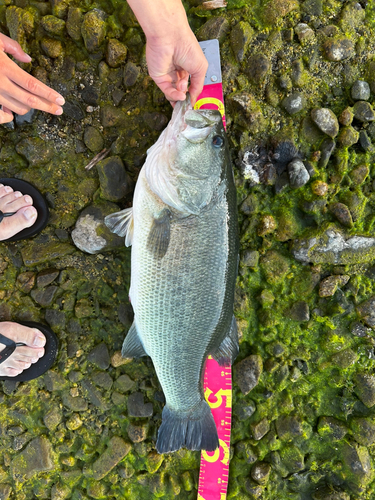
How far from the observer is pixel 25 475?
287 cm

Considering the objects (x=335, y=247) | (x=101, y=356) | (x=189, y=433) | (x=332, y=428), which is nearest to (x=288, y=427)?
(x=332, y=428)

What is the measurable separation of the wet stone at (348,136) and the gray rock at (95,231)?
6.40 ft

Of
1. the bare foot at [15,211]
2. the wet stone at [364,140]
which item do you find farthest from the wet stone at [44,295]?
the wet stone at [364,140]

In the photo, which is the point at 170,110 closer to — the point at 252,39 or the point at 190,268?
the point at 252,39

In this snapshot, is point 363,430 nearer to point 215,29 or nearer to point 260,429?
point 260,429

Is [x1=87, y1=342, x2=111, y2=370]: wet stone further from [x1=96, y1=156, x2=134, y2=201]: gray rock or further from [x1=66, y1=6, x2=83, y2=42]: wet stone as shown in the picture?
[x1=66, y1=6, x2=83, y2=42]: wet stone

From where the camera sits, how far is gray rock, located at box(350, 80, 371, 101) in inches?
104

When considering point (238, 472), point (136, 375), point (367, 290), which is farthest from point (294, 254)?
point (238, 472)

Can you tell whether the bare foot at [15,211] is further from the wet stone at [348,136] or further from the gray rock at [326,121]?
the wet stone at [348,136]

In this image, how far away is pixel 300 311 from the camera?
109 inches

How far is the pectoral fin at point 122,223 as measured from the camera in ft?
8.15

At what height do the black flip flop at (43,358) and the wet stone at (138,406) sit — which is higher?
the black flip flop at (43,358)

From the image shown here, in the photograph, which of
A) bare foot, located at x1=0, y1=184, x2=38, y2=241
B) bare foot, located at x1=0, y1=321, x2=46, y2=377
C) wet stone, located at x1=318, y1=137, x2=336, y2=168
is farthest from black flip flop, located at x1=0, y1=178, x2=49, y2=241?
wet stone, located at x1=318, y1=137, x2=336, y2=168

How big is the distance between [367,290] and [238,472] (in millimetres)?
1985
